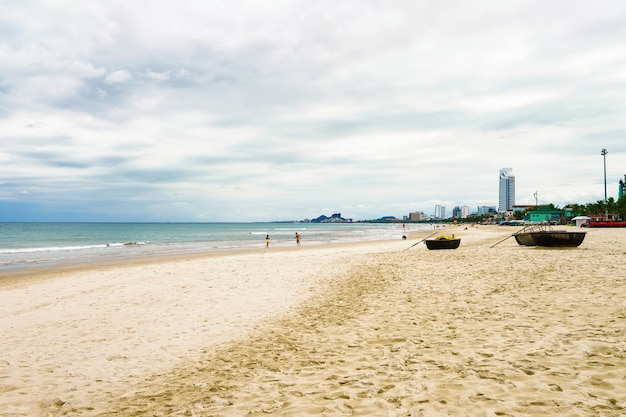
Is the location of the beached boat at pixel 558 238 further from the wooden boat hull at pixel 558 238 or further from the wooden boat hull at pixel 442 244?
the wooden boat hull at pixel 442 244

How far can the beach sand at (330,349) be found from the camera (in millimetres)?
4603

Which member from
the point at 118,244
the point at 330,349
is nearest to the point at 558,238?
the point at 330,349

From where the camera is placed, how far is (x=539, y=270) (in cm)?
1360

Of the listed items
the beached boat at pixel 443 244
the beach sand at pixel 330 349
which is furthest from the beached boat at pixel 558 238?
the beach sand at pixel 330 349

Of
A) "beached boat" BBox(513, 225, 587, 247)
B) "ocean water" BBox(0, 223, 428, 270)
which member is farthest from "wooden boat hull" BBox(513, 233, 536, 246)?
"ocean water" BBox(0, 223, 428, 270)

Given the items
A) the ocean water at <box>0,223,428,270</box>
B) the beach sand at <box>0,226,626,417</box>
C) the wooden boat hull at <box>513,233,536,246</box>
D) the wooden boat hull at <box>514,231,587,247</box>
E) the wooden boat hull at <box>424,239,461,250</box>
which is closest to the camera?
the beach sand at <box>0,226,626,417</box>

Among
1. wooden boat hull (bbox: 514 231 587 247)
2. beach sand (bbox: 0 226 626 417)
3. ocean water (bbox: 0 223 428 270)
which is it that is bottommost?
ocean water (bbox: 0 223 428 270)

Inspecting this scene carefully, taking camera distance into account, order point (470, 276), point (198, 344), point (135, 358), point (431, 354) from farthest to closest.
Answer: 1. point (470, 276)
2. point (198, 344)
3. point (135, 358)
4. point (431, 354)

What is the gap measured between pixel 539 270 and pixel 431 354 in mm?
9696

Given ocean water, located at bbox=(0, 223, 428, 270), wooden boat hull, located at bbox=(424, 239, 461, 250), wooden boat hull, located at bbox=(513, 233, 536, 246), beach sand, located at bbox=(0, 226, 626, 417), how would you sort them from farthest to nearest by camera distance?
ocean water, located at bbox=(0, 223, 428, 270)
wooden boat hull, located at bbox=(424, 239, 461, 250)
wooden boat hull, located at bbox=(513, 233, 536, 246)
beach sand, located at bbox=(0, 226, 626, 417)

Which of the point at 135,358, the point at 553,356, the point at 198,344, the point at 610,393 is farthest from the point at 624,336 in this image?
the point at 135,358

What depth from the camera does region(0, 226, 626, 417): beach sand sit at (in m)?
4.60

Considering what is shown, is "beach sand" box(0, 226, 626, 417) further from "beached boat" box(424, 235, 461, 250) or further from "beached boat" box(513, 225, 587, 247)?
"beached boat" box(424, 235, 461, 250)

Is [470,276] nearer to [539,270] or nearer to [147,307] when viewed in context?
[539,270]
